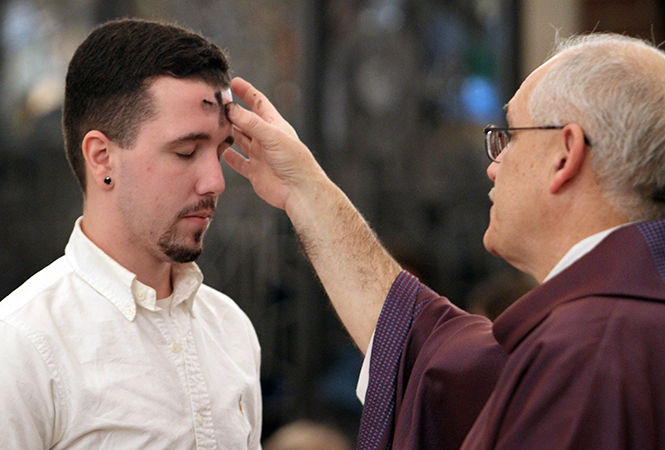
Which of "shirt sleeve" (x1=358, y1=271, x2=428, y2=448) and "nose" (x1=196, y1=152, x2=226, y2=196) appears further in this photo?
"shirt sleeve" (x1=358, y1=271, x2=428, y2=448)

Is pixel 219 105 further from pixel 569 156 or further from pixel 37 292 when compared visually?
pixel 569 156

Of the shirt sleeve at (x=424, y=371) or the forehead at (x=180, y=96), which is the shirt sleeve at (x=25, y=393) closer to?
the forehead at (x=180, y=96)

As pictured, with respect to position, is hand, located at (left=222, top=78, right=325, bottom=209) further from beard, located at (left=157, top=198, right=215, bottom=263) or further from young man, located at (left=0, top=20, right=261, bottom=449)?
beard, located at (left=157, top=198, right=215, bottom=263)

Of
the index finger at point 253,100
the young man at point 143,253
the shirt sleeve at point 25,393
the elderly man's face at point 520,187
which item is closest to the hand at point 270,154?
the index finger at point 253,100

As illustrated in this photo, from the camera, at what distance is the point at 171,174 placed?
227cm

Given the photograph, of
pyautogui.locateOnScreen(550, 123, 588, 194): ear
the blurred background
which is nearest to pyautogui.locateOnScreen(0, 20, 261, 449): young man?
pyautogui.locateOnScreen(550, 123, 588, 194): ear

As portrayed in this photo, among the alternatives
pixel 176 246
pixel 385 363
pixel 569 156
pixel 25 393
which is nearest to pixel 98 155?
pixel 176 246

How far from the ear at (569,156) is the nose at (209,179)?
2.57ft

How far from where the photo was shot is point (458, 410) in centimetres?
229

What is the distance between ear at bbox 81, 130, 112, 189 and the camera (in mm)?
2271

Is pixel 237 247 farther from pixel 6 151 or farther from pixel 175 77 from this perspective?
pixel 175 77

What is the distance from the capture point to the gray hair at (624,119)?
1907 millimetres

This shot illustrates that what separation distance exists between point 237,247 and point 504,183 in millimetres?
3471

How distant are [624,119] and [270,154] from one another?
38.4 inches
